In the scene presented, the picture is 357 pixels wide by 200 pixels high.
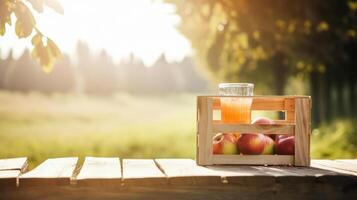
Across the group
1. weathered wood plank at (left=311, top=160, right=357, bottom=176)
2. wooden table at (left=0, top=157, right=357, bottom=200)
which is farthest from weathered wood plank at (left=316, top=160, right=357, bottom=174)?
wooden table at (left=0, top=157, right=357, bottom=200)

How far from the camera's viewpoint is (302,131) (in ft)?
11.8

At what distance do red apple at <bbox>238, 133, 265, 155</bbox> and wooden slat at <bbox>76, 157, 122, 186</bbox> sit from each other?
0.79 metres

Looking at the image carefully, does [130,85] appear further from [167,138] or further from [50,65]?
[50,65]

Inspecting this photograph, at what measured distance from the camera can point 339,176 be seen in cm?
313

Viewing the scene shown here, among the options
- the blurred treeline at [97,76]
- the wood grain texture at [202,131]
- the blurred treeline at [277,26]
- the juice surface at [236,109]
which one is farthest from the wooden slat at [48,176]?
the blurred treeline at [97,76]

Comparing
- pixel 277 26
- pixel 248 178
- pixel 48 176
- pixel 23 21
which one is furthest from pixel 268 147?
pixel 277 26

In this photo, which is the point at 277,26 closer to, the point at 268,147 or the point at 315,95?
the point at 268,147

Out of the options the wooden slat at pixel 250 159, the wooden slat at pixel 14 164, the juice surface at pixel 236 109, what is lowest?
the wooden slat at pixel 14 164

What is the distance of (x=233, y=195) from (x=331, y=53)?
871cm

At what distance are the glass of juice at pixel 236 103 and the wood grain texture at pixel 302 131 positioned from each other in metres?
0.31

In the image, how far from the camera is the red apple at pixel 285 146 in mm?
3669

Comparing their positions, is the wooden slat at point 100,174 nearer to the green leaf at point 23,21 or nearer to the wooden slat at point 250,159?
the wooden slat at point 250,159

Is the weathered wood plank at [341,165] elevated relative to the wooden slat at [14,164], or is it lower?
lower

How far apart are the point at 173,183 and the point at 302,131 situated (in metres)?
1.03
